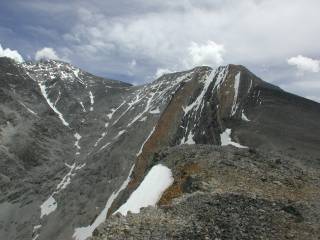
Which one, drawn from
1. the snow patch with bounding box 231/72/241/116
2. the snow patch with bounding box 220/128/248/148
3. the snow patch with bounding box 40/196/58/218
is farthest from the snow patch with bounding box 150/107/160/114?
the snow patch with bounding box 220/128/248/148

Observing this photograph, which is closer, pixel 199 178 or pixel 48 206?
pixel 199 178

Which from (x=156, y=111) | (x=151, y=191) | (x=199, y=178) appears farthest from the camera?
(x=156, y=111)

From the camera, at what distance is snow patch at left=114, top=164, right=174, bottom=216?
3044 cm

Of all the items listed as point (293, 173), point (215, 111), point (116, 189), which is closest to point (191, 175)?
point (293, 173)

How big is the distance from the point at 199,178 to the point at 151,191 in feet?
16.4

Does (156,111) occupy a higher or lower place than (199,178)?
higher

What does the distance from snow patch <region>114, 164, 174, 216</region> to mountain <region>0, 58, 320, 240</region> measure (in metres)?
0.12

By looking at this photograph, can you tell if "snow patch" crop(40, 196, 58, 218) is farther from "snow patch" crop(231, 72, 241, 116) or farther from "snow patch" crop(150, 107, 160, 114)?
"snow patch" crop(231, 72, 241, 116)

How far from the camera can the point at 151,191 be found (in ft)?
105

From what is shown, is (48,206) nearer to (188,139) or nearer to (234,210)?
(188,139)

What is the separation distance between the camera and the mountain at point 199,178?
21.1 metres

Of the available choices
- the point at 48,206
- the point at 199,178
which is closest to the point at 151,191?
the point at 199,178

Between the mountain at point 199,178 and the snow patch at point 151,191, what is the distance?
0.38 feet

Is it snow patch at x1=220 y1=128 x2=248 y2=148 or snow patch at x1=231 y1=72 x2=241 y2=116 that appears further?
snow patch at x1=231 y1=72 x2=241 y2=116
